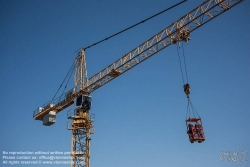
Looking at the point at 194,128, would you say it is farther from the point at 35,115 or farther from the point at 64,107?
the point at 35,115

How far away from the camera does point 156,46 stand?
2948 centimetres

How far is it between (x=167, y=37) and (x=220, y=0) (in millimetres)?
6039

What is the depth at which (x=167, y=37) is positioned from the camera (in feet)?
92.4

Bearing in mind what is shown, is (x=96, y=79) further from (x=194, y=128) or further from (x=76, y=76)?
(x=194, y=128)

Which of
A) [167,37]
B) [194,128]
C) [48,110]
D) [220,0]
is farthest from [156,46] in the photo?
[48,110]

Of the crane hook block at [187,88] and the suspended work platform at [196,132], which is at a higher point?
the crane hook block at [187,88]

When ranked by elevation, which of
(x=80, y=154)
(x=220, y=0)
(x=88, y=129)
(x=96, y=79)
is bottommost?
(x=80, y=154)

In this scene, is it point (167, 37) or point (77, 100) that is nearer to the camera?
point (167, 37)

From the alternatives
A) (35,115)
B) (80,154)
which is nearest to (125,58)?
(80,154)

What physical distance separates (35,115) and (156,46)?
69.2 feet

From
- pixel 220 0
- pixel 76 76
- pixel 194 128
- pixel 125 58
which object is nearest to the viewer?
pixel 194 128

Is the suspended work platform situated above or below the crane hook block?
below

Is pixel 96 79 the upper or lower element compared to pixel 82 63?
lower

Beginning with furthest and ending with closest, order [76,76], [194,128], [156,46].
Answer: [76,76]
[156,46]
[194,128]
